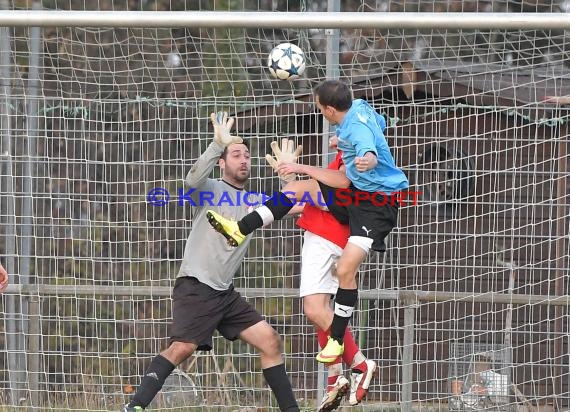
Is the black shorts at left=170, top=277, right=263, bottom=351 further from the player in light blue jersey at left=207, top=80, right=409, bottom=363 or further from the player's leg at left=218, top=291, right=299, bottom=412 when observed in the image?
the player in light blue jersey at left=207, top=80, right=409, bottom=363

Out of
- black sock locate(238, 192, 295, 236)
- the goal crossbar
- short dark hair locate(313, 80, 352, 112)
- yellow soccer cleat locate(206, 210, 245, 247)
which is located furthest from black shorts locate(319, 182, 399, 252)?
the goal crossbar

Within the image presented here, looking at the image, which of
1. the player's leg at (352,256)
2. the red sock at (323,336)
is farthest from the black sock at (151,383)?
the player's leg at (352,256)

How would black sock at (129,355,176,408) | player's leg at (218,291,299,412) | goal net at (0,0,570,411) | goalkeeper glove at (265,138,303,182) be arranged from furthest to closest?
goal net at (0,0,570,411), player's leg at (218,291,299,412), black sock at (129,355,176,408), goalkeeper glove at (265,138,303,182)

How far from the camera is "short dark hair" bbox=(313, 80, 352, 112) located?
20.4 ft

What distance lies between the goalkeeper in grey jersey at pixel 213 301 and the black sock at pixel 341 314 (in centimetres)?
76

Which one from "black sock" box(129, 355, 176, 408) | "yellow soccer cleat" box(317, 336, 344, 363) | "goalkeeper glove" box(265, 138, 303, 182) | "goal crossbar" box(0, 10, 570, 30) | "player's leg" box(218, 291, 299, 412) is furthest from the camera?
"player's leg" box(218, 291, 299, 412)

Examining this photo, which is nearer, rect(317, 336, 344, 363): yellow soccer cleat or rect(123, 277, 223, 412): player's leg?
rect(317, 336, 344, 363): yellow soccer cleat

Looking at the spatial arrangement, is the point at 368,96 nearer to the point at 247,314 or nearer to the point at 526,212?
the point at 526,212

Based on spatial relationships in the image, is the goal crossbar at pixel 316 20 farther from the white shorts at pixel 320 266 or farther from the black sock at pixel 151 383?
the black sock at pixel 151 383

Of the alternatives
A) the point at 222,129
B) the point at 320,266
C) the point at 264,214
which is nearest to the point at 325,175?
the point at 264,214

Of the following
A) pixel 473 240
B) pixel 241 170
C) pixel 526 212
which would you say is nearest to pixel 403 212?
pixel 473 240

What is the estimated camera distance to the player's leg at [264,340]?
22.7 feet

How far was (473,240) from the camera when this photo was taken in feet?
28.9

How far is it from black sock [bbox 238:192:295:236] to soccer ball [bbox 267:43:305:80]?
0.85 m
